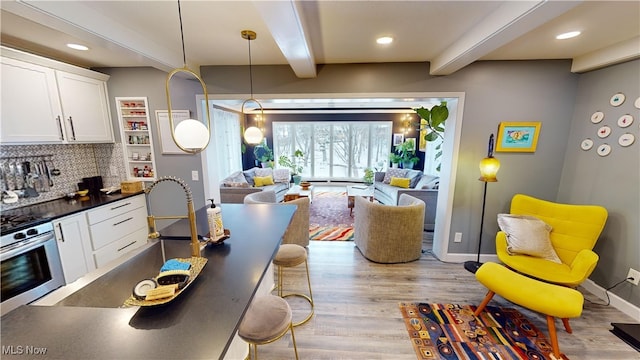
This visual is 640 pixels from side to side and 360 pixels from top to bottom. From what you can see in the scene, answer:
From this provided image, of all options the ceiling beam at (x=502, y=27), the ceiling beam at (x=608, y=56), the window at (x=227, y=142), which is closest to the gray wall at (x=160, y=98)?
the window at (x=227, y=142)

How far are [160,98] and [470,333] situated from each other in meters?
4.04

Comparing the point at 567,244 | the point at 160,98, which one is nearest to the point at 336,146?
the point at 160,98

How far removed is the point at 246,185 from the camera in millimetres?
4672

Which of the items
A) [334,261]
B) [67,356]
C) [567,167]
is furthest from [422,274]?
[67,356]

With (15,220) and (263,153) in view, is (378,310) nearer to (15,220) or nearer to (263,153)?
(15,220)

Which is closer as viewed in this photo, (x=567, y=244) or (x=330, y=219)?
(x=567, y=244)

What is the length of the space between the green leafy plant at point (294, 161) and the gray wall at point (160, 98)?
4.61 meters

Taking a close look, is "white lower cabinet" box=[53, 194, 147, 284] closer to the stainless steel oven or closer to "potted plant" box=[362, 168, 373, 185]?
the stainless steel oven

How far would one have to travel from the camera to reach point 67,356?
24.9 inches

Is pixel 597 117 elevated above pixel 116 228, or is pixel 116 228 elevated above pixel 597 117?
pixel 597 117

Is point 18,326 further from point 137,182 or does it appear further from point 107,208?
point 137,182

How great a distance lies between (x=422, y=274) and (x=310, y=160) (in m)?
5.81

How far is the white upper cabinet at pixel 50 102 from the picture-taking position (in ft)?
6.24

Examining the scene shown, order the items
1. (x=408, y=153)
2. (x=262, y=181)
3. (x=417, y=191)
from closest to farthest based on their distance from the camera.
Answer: (x=417, y=191), (x=262, y=181), (x=408, y=153)
